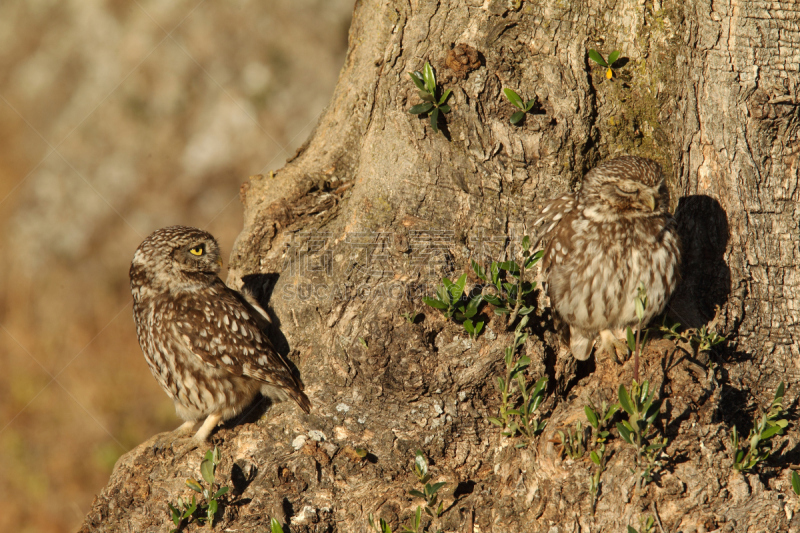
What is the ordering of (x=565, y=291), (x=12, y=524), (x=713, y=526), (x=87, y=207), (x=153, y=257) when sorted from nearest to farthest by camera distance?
(x=713, y=526), (x=565, y=291), (x=153, y=257), (x=12, y=524), (x=87, y=207)

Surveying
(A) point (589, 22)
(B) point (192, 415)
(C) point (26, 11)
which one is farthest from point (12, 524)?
(C) point (26, 11)

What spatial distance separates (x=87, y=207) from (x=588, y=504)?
812cm

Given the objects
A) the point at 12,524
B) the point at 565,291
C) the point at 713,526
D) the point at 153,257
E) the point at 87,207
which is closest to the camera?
the point at 713,526

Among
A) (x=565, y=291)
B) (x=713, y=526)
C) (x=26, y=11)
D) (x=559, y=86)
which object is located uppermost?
(x=26, y=11)

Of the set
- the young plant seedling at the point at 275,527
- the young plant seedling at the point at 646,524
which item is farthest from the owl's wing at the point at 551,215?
the young plant seedling at the point at 275,527

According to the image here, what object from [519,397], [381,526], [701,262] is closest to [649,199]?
[701,262]

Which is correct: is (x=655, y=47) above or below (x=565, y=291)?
above

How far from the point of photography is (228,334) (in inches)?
147

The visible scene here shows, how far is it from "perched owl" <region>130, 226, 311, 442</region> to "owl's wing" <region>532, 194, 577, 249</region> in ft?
5.62

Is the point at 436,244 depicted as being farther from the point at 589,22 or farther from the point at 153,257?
the point at 153,257

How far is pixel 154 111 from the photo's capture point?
8836mm

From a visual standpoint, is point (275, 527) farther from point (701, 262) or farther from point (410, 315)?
point (701, 262)

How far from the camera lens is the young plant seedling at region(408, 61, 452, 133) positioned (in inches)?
131

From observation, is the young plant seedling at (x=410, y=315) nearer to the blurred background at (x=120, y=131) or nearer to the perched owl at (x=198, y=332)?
the perched owl at (x=198, y=332)
